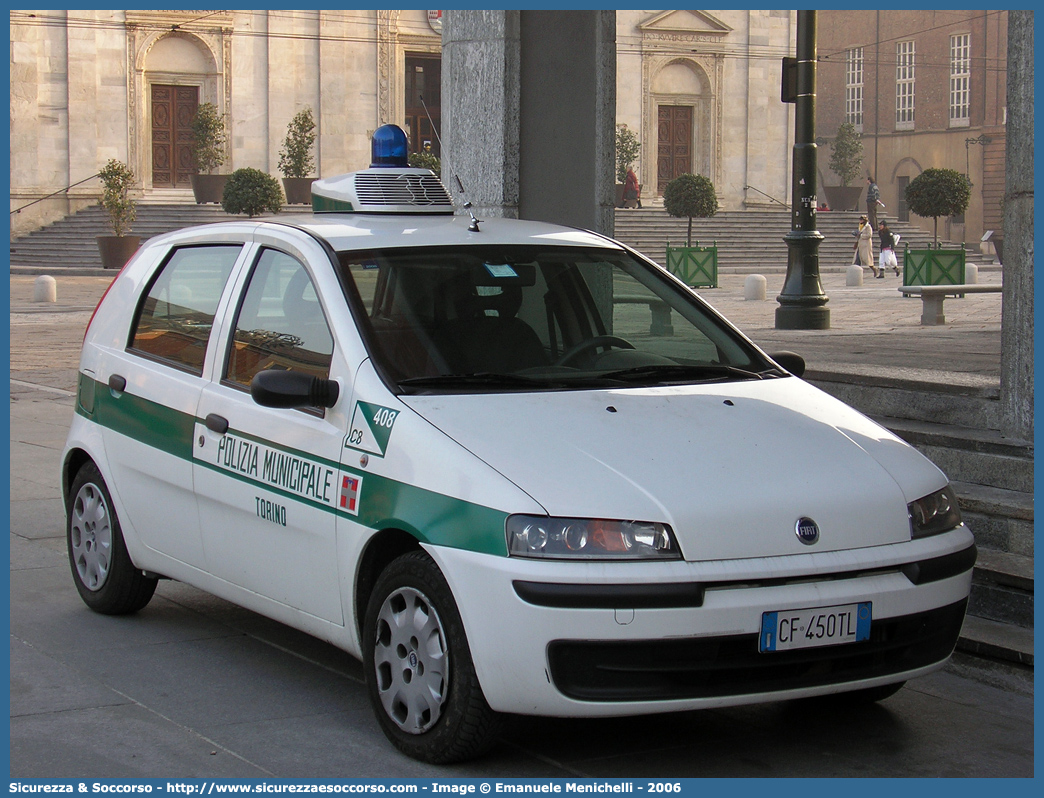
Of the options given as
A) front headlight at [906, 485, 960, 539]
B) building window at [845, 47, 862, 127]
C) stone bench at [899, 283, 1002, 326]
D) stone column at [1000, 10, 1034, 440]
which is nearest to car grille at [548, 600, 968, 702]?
front headlight at [906, 485, 960, 539]

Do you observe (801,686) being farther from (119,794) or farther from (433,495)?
(119,794)

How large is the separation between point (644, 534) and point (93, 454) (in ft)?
9.34

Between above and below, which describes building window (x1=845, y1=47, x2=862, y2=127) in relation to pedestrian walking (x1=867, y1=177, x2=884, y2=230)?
above

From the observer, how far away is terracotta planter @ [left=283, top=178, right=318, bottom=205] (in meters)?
42.4

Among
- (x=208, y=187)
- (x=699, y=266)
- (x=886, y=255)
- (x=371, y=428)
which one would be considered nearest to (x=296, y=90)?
(x=208, y=187)

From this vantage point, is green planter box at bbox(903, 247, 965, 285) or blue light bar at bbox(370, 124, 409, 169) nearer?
blue light bar at bbox(370, 124, 409, 169)

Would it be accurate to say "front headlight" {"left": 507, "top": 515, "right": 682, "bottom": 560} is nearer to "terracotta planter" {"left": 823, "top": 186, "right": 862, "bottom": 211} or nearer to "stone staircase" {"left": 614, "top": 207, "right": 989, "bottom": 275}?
"stone staircase" {"left": 614, "top": 207, "right": 989, "bottom": 275}

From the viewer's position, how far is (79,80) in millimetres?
42344

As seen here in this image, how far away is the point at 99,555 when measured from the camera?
5.81 meters

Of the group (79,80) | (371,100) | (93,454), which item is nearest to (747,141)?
(371,100)

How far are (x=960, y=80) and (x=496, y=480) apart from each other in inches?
2422

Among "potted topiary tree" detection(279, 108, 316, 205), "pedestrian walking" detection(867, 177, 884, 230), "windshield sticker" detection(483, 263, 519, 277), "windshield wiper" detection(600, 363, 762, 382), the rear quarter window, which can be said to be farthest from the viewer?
"pedestrian walking" detection(867, 177, 884, 230)

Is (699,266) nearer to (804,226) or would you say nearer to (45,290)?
(804,226)

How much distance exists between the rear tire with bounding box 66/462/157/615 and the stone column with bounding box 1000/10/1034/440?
12.8ft
